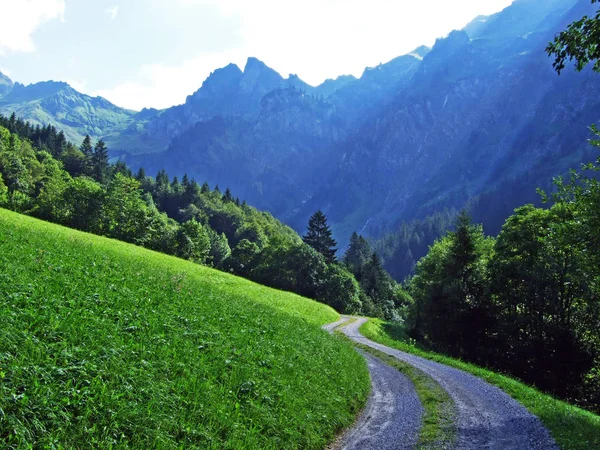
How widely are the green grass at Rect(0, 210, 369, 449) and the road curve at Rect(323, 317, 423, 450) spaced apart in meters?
0.64

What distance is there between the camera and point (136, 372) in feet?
32.0

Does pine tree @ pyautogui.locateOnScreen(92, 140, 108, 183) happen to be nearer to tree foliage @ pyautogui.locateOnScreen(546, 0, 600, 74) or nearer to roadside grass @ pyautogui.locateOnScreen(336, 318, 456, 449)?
roadside grass @ pyautogui.locateOnScreen(336, 318, 456, 449)

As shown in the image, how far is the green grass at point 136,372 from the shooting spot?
754 centimetres

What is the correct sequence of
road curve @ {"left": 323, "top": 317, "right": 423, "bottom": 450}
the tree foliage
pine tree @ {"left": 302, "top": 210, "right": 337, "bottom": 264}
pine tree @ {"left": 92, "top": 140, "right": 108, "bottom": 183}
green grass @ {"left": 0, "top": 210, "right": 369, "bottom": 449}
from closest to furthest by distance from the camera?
green grass @ {"left": 0, "top": 210, "right": 369, "bottom": 449}
the tree foliage
road curve @ {"left": 323, "top": 317, "right": 423, "bottom": 450}
pine tree @ {"left": 302, "top": 210, "right": 337, "bottom": 264}
pine tree @ {"left": 92, "top": 140, "right": 108, "bottom": 183}

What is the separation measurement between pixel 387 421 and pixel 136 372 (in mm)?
10740

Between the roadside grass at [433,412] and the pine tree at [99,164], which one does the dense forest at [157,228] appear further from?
the roadside grass at [433,412]

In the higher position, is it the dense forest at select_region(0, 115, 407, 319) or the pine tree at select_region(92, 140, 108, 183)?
the pine tree at select_region(92, 140, 108, 183)

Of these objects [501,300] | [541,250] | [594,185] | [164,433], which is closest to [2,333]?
[164,433]

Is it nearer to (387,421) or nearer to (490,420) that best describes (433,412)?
(490,420)

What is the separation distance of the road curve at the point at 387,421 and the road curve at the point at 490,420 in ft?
5.77

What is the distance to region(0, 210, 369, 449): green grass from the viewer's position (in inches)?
297

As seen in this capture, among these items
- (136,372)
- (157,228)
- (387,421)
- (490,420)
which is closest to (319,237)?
(157,228)

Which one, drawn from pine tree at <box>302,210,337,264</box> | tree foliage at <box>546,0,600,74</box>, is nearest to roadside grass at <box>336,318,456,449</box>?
tree foliage at <box>546,0,600,74</box>

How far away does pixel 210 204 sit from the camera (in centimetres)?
18962
